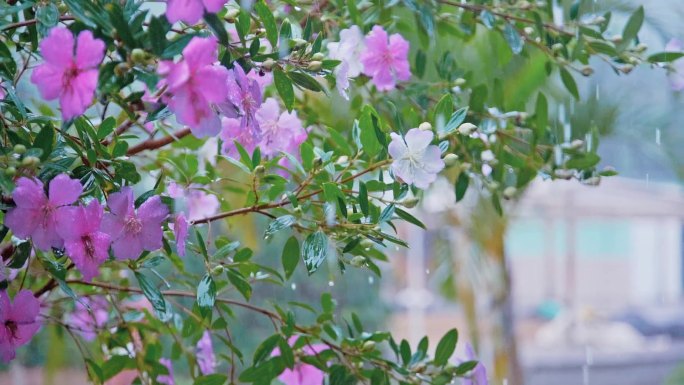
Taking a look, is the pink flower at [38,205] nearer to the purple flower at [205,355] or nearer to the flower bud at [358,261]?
the flower bud at [358,261]

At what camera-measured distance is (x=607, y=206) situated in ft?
22.3

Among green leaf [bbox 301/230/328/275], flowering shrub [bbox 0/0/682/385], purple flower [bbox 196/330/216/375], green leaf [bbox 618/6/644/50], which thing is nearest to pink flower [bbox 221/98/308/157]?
flowering shrub [bbox 0/0/682/385]

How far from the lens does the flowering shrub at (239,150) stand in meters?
0.51

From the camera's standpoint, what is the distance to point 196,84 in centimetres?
49

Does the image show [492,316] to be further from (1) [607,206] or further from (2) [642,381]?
(1) [607,206]

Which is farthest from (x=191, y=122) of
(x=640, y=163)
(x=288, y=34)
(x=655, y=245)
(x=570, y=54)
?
(x=655, y=245)

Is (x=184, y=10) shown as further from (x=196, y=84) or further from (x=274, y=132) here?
(x=274, y=132)

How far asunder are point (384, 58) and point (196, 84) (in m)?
0.36

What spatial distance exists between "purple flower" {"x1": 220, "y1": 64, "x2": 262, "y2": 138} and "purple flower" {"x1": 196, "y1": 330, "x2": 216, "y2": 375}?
344 millimetres

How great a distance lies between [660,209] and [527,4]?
256 inches

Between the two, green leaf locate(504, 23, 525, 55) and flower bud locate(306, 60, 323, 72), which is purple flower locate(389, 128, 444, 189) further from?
green leaf locate(504, 23, 525, 55)

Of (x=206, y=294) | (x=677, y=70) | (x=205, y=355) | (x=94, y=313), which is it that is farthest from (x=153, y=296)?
(x=677, y=70)

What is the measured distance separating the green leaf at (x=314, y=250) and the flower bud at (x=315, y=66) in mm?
134

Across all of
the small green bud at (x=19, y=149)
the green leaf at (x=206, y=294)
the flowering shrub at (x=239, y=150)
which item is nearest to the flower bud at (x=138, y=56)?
the flowering shrub at (x=239, y=150)
